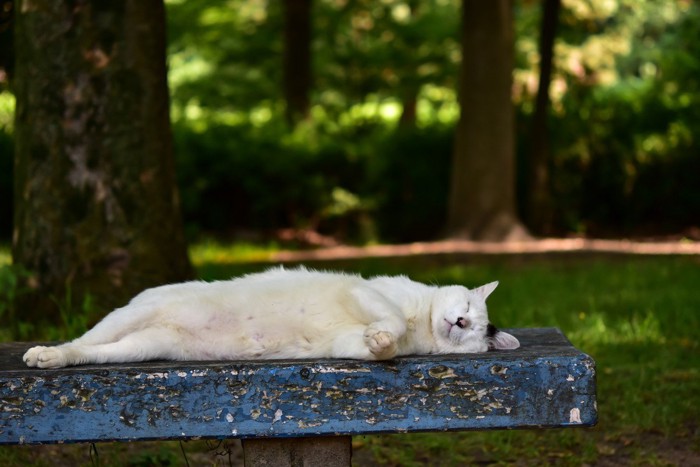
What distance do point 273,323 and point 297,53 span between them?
13.4m

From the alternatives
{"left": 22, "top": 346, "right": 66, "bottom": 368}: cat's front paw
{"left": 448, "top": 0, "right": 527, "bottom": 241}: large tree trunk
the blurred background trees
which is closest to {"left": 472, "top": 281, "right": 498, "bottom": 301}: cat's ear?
{"left": 22, "top": 346, "right": 66, "bottom": 368}: cat's front paw

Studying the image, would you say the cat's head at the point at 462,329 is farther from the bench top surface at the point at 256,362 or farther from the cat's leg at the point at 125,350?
the cat's leg at the point at 125,350

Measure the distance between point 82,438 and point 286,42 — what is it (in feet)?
46.1

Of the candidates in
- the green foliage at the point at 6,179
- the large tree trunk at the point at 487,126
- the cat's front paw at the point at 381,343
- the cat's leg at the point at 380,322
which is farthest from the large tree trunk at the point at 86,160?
the green foliage at the point at 6,179

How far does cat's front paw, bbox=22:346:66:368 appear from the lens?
3.01m

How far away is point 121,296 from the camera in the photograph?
576cm

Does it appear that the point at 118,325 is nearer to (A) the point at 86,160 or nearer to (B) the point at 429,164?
(A) the point at 86,160

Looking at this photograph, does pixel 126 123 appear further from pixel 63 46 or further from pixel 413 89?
pixel 413 89

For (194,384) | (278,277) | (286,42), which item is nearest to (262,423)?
(194,384)

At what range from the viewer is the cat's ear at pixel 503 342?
345cm

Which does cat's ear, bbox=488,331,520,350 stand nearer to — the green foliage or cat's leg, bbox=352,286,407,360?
cat's leg, bbox=352,286,407,360

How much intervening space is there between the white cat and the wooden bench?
22 centimetres

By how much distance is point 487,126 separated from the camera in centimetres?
1206

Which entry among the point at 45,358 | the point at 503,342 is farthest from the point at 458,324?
the point at 45,358
